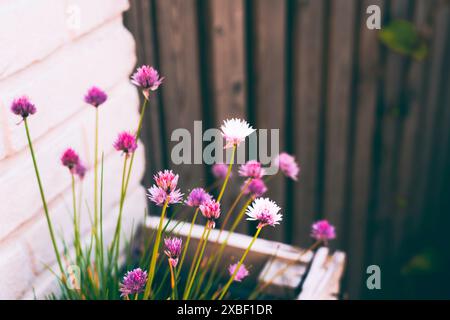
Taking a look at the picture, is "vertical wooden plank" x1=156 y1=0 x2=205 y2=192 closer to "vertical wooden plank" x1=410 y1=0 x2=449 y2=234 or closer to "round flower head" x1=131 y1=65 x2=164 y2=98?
"vertical wooden plank" x1=410 y1=0 x2=449 y2=234

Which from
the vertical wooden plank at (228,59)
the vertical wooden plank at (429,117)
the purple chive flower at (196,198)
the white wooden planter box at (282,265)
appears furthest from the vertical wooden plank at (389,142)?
the purple chive flower at (196,198)

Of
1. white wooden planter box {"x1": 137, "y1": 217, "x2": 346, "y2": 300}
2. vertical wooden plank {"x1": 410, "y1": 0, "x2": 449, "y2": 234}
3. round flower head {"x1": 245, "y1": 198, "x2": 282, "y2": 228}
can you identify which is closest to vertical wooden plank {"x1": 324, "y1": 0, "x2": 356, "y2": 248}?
vertical wooden plank {"x1": 410, "y1": 0, "x2": 449, "y2": 234}

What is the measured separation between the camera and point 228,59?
263cm

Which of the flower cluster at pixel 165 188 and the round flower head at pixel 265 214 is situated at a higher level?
the flower cluster at pixel 165 188

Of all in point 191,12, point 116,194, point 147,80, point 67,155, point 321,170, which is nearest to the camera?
point 147,80

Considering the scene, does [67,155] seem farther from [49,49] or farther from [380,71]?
[380,71]

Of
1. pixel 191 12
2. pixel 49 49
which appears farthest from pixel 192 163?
pixel 49 49

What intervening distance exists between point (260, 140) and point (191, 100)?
1.03ft

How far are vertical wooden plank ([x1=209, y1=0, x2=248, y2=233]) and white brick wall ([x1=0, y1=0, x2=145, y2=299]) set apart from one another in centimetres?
73

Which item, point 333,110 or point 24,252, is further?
point 333,110

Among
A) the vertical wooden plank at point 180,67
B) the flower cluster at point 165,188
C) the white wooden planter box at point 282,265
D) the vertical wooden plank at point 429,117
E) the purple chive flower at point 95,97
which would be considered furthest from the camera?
the vertical wooden plank at point 429,117

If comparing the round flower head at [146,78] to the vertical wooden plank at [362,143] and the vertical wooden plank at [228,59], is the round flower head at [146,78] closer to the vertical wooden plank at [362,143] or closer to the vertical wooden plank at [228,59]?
the vertical wooden plank at [228,59]

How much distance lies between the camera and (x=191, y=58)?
261 cm

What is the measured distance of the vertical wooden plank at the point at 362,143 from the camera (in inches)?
111
